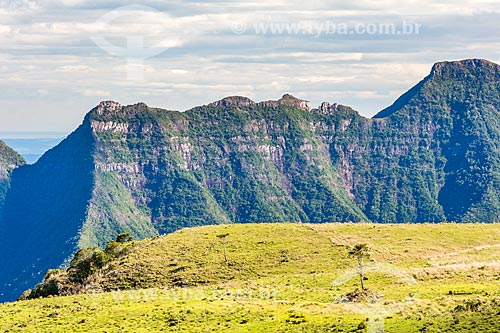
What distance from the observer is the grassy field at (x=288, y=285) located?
64.5m

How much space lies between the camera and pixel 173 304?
77.3 meters

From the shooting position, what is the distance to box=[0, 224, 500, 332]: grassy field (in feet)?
212

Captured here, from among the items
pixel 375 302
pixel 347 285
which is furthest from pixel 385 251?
pixel 375 302

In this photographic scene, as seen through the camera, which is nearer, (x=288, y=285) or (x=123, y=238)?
(x=288, y=285)

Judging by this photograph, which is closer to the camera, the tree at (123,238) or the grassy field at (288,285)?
the grassy field at (288,285)

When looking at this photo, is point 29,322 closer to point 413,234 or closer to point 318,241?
point 318,241

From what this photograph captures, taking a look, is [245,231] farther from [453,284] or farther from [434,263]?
[453,284]

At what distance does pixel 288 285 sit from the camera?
85125 mm

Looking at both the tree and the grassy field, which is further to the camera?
the tree

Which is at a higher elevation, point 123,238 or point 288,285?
point 123,238

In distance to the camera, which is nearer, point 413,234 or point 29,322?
point 29,322

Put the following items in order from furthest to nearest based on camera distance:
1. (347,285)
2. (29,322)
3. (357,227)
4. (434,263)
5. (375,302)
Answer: (357,227), (434,263), (347,285), (29,322), (375,302)

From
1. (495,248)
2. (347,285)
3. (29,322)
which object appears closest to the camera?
(29,322)

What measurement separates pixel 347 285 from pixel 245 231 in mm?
35968
